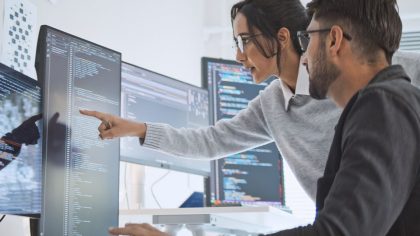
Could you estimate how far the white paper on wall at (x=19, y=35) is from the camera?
2.13m

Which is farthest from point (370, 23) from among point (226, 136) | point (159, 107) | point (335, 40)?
point (159, 107)

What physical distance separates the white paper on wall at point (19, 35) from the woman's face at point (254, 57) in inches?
30.8

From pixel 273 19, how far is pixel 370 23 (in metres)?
0.73

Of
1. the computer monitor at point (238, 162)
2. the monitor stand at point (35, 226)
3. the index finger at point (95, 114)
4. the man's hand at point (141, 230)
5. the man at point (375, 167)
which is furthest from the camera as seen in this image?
the computer monitor at point (238, 162)

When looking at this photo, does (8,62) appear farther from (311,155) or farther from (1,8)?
(311,155)

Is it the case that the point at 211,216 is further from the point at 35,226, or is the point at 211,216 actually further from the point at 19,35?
the point at 19,35

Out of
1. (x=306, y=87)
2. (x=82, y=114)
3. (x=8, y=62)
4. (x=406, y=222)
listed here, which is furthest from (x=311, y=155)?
(x=8, y=62)

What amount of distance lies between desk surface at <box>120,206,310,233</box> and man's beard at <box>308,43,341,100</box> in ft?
2.42

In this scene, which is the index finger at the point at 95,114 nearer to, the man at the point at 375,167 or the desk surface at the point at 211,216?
the desk surface at the point at 211,216

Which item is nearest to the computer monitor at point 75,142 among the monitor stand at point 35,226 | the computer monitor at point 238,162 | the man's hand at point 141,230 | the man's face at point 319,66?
the monitor stand at point 35,226

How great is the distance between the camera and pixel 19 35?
7.22 feet

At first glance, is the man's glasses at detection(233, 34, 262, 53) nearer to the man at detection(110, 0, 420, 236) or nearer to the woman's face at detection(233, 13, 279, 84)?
the woman's face at detection(233, 13, 279, 84)

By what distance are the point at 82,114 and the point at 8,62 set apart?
0.58 meters

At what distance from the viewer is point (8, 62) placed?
2.12 metres
